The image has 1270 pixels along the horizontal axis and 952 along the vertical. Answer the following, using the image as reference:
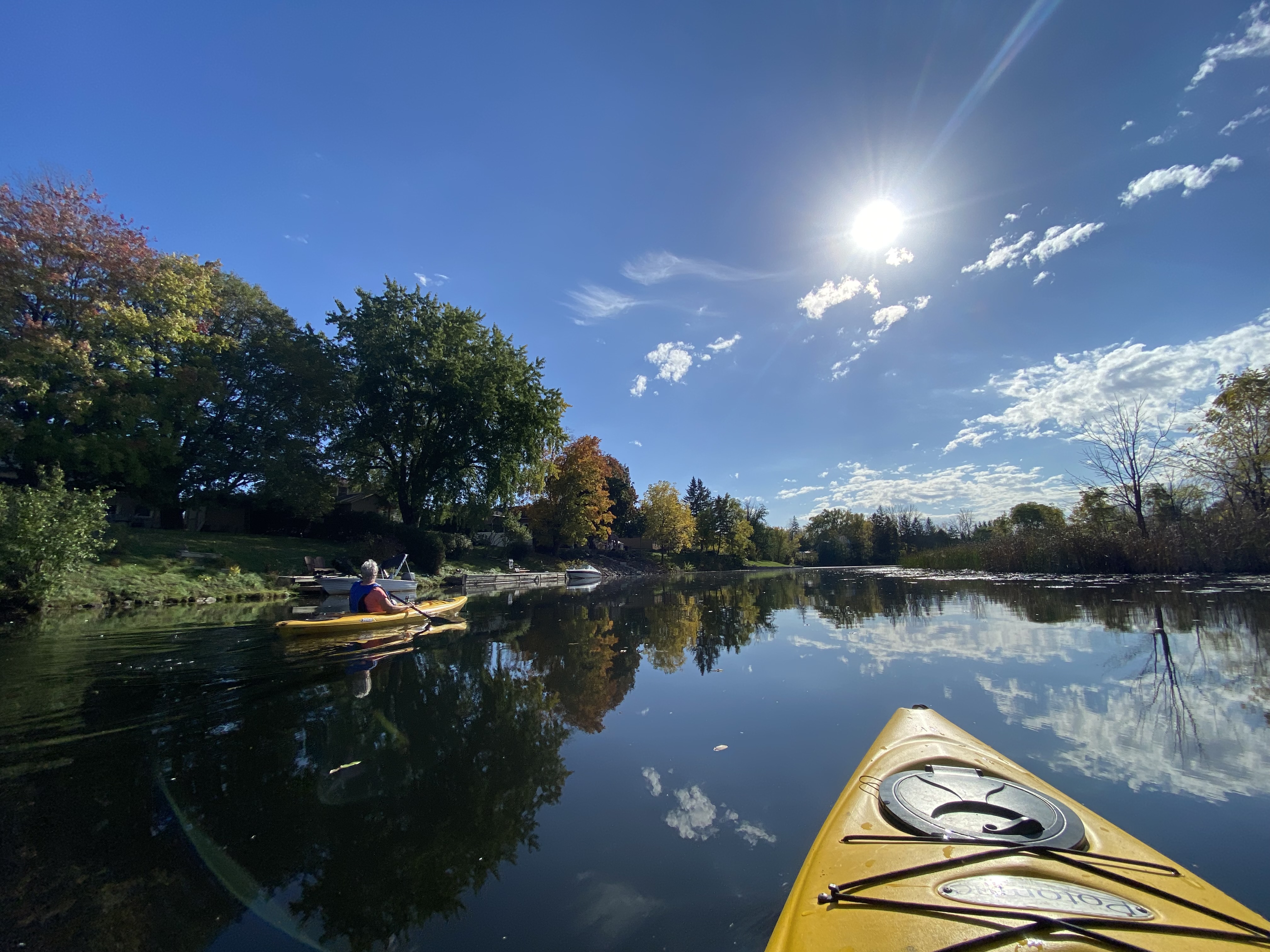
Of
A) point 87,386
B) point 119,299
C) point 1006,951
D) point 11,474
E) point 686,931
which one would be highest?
point 119,299

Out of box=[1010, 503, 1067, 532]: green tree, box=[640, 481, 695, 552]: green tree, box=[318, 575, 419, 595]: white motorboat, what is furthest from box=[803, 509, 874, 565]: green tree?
box=[318, 575, 419, 595]: white motorboat

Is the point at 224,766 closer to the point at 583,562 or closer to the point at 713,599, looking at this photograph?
the point at 713,599

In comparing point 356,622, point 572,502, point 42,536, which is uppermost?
point 572,502

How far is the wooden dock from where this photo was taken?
23469 millimetres

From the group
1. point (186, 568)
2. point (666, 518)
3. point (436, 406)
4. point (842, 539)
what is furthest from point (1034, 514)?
point (186, 568)

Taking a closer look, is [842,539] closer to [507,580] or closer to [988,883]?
[507,580]

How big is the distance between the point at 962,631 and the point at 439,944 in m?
10.3

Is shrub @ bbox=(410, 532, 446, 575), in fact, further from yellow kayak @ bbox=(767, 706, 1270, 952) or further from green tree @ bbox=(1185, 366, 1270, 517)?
green tree @ bbox=(1185, 366, 1270, 517)

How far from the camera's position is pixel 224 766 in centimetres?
386

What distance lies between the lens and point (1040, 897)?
186 cm

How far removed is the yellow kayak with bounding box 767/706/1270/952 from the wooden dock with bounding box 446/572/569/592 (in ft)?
73.1

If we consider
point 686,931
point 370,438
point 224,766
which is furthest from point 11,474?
point 686,931

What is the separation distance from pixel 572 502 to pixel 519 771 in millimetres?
34258

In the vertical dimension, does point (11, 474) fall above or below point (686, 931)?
above
